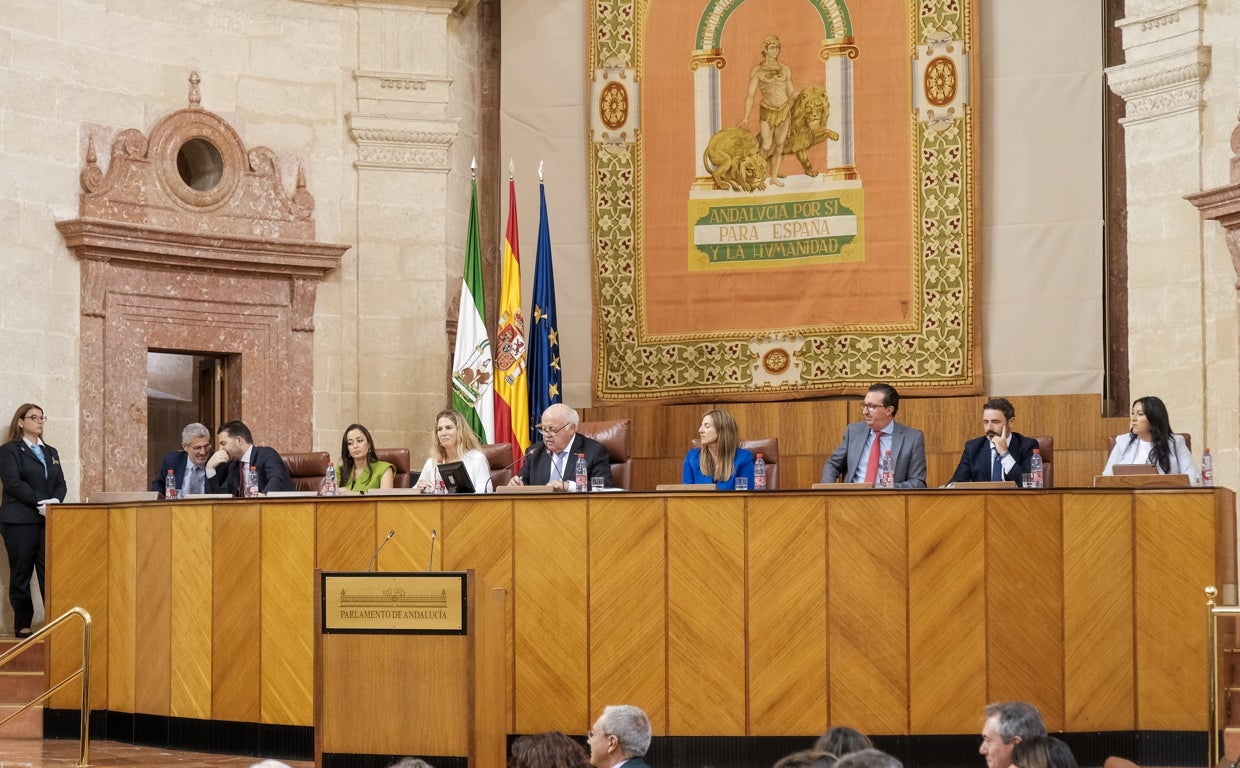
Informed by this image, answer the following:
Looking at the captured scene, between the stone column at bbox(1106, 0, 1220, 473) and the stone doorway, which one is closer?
the stone column at bbox(1106, 0, 1220, 473)

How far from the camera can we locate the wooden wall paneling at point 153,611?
8445 millimetres

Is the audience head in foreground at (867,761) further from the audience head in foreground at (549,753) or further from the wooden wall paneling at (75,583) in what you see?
the wooden wall paneling at (75,583)

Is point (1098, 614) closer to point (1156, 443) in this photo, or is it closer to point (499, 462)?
point (1156, 443)

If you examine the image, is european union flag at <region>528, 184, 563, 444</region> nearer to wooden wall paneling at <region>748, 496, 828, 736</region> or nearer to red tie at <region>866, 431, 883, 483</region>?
red tie at <region>866, 431, 883, 483</region>

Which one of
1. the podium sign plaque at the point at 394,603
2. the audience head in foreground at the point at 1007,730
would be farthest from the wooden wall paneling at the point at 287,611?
the audience head in foreground at the point at 1007,730

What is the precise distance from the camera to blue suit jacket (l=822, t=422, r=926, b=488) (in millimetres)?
8633

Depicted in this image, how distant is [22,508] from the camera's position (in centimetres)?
1020

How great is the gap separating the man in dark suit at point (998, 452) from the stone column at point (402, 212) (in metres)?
4.50

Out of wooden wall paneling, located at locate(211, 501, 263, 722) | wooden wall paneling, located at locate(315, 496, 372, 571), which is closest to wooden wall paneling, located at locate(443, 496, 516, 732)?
wooden wall paneling, located at locate(315, 496, 372, 571)

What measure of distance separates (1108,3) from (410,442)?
5709 mm

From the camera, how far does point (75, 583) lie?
8938 mm

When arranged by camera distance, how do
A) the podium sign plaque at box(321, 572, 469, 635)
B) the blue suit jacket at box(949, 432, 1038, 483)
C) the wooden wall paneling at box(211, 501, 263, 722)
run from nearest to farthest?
the podium sign plaque at box(321, 572, 469, 635), the wooden wall paneling at box(211, 501, 263, 722), the blue suit jacket at box(949, 432, 1038, 483)

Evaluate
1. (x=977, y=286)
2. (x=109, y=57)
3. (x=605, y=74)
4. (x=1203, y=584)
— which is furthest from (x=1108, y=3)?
(x=109, y=57)

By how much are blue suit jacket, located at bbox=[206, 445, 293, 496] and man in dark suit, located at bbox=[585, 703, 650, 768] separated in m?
4.83
